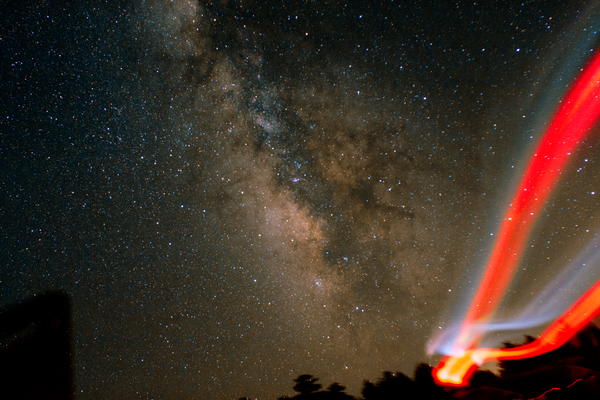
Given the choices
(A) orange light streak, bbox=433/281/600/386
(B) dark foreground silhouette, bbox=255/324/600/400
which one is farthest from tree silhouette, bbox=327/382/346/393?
(A) orange light streak, bbox=433/281/600/386

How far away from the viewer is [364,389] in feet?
17.7

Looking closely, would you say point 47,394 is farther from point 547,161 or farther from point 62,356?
point 547,161

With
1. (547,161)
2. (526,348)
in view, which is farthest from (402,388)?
(547,161)

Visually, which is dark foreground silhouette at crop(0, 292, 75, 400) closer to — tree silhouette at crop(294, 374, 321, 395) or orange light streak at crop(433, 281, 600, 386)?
tree silhouette at crop(294, 374, 321, 395)

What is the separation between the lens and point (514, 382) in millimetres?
5039

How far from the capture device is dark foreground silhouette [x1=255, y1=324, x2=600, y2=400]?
4.28 meters

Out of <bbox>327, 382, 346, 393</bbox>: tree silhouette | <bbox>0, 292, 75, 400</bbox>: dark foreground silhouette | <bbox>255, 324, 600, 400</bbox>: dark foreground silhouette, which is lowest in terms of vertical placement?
<bbox>255, 324, 600, 400</bbox>: dark foreground silhouette

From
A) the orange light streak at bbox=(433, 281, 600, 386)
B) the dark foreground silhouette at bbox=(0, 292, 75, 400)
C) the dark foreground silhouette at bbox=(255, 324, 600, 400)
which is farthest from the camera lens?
the orange light streak at bbox=(433, 281, 600, 386)

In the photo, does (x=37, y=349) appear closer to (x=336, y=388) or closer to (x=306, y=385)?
(x=306, y=385)

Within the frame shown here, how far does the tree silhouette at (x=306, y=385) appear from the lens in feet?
15.3

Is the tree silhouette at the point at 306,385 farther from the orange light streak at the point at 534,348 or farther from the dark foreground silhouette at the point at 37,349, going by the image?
the dark foreground silhouette at the point at 37,349

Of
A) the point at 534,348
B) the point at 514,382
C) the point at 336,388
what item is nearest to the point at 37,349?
the point at 336,388

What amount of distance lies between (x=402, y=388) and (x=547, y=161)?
5.13 metres

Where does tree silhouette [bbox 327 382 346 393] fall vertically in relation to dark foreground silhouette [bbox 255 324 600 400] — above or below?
above
